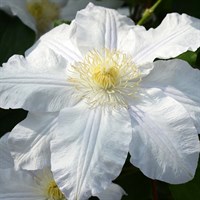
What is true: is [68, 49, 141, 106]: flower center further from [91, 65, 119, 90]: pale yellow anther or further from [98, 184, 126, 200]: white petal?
[98, 184, 126, 200]: white petal

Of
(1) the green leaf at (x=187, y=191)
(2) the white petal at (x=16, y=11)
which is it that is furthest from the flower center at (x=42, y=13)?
(1) the green leaf at (x=187, y=191)

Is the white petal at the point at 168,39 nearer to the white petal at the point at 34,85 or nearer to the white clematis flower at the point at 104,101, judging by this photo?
the white clematis flower at the point at 104,101

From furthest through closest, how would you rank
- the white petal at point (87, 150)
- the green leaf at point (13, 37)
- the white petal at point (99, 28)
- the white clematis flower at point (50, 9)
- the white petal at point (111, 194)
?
the white clematis flower at point (50, 9), the green leaf at point (13, 37), the white petal at point (99, 28), the white petal at point (111, 194), the white petal at point (87, 150)

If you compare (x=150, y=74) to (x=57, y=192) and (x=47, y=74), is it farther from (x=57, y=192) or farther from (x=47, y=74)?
(x=57, y=192)

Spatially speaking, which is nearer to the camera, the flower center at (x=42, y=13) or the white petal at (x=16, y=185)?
the white petal at (x=16, y=185)

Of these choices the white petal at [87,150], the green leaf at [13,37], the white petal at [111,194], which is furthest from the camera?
the green leaf at [13,37]

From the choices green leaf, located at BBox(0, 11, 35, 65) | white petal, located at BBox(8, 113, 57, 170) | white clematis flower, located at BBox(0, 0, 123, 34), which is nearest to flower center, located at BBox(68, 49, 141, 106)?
white petal, located at BBox(8, 113, 57, 170)


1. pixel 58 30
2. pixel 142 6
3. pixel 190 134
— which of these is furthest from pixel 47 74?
pixel 142 6

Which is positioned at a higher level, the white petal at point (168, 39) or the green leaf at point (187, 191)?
the white petal at point (168, 39)
